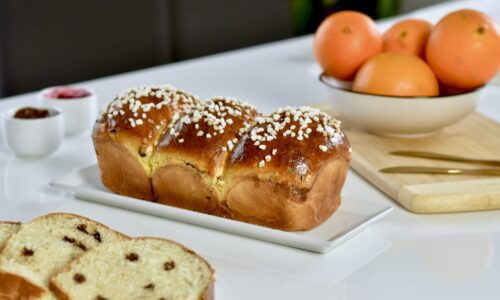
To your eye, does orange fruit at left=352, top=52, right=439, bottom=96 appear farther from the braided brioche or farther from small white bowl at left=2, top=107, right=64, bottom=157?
small white bowl at left=2, top=107, right=64, bottom=157

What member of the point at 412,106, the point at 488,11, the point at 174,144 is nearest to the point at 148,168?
the point at 174,144

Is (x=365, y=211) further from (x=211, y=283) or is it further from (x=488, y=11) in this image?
(x=488, y=11)

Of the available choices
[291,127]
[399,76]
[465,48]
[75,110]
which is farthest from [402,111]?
[75,110]

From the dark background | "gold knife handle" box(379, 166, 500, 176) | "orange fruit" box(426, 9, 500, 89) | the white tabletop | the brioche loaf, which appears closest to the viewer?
the white tabletop

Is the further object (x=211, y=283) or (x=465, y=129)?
(x=465, y=129)

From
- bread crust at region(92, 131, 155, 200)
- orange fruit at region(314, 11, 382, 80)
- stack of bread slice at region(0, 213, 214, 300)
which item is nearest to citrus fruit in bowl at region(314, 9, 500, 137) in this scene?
orange fruit at region(314, 11, 382, 80)

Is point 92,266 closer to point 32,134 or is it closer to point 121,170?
point 121,170
